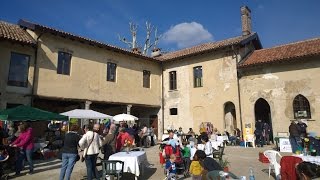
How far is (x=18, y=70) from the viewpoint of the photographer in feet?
46.5

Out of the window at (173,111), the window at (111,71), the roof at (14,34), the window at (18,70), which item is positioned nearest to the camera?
the roof at (14,34)

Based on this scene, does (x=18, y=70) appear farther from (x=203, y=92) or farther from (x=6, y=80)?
(x=203, y=92)

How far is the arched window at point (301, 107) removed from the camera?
15.8 m

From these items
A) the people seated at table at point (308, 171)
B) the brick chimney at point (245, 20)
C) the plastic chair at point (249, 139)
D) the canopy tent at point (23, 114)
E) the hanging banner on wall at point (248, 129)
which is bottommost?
the plastic chair at point (249, 139)

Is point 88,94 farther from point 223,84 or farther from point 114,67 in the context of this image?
point 223,84

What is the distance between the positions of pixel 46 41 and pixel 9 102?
3962mm

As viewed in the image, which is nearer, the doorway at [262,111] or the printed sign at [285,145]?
the printed sign at [285,145]

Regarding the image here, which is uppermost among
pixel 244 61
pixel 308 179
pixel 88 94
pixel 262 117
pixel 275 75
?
pixel 244 61

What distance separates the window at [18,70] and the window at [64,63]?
180 cm

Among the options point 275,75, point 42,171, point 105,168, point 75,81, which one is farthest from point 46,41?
point 275,75

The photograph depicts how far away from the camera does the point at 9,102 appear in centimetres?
1359

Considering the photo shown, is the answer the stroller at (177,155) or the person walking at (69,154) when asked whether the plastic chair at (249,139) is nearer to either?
the stroller at (177,155)

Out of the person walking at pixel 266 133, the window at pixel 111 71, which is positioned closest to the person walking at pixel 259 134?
the person walking at pixel 266 133

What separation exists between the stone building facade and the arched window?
0.05 m
